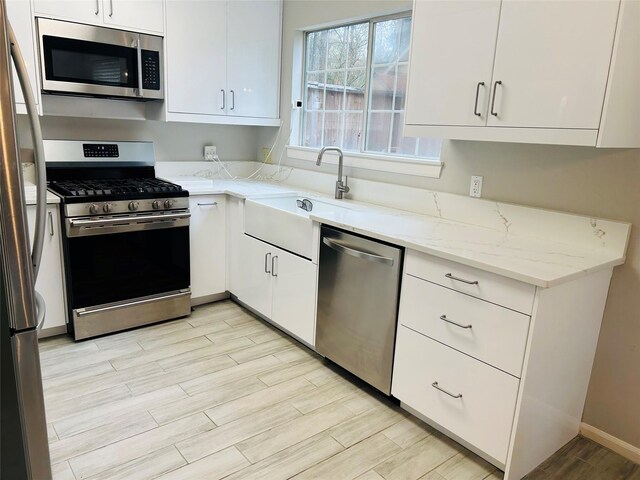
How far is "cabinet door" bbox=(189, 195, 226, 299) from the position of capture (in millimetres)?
3203

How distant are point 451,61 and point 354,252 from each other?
3.18 feet

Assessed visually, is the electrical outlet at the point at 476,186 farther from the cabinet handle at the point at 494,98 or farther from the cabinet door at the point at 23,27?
the cabinet door at the point at 23,27

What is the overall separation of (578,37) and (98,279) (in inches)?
105

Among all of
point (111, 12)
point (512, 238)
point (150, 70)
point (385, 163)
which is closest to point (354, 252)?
point (512, 238)

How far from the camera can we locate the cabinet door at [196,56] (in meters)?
3.09

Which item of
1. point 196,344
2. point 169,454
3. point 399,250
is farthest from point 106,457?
point 399,250

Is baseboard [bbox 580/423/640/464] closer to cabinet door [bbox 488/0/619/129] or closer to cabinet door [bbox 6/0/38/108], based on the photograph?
cabinet door [bbox 488/0/619/129]

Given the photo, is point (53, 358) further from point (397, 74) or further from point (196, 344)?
point (397, 74)

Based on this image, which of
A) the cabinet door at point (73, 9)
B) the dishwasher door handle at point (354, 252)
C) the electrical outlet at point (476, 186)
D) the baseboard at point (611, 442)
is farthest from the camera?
the cabinet door at point (73, 9)

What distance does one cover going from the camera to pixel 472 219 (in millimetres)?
2482

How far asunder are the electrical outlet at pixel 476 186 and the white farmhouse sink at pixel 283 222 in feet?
2.63

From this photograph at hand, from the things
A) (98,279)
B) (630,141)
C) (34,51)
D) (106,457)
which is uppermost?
(34,51)

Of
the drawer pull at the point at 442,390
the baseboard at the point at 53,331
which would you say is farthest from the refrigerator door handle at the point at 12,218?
the baseboard at the point at 53,331

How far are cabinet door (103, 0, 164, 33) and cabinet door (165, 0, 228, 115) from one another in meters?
0.07
